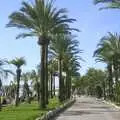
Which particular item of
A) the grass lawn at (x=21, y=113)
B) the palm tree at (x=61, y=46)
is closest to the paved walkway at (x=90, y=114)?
the grass lawn at (x=21, y=113)

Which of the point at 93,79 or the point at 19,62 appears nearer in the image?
the point at 19,62

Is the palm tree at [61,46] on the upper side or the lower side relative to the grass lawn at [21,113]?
upper

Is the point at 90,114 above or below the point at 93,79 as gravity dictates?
below

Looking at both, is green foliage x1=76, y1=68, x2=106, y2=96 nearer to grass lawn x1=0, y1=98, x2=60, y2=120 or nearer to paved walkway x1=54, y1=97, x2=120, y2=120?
paved walkway x1=54, y1=97, x2=120, y2=120

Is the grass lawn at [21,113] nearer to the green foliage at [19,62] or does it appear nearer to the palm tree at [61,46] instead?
the palm tree at [61,46]

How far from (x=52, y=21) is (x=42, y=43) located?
8.15ft

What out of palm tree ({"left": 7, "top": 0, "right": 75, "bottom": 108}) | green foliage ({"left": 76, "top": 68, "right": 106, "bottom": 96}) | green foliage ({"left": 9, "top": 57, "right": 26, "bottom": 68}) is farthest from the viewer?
green foliage ({"left": 76, "top": 68, "right": 106, "bottom": 96})

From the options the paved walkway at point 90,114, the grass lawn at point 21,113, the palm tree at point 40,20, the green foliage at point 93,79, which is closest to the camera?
the grass lawn at point 21,113

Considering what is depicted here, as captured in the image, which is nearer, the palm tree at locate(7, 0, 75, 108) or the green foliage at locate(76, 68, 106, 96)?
the palm tree at locate(7, 0, 75, 108)

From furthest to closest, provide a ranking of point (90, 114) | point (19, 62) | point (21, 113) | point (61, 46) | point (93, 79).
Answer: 1. point (93, 79)
2. point (19, 62)
3. point (61, 46)
4. point (90, 114)
5. point (21, 113)

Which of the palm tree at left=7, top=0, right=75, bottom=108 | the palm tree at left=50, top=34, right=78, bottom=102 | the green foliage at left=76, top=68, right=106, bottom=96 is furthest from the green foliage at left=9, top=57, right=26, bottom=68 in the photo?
the green foliage at left=76, top=68, right=106, bottom=96

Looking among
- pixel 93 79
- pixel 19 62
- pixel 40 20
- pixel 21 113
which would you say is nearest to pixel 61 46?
pixel 19 62

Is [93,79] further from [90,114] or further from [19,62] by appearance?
[90,114]

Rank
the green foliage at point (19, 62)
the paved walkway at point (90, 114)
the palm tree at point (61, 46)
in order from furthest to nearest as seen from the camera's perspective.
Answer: the green foliage at point (19, 62) → the palm tree at point (61, 46) → the paved walkway at point (90, 114)
